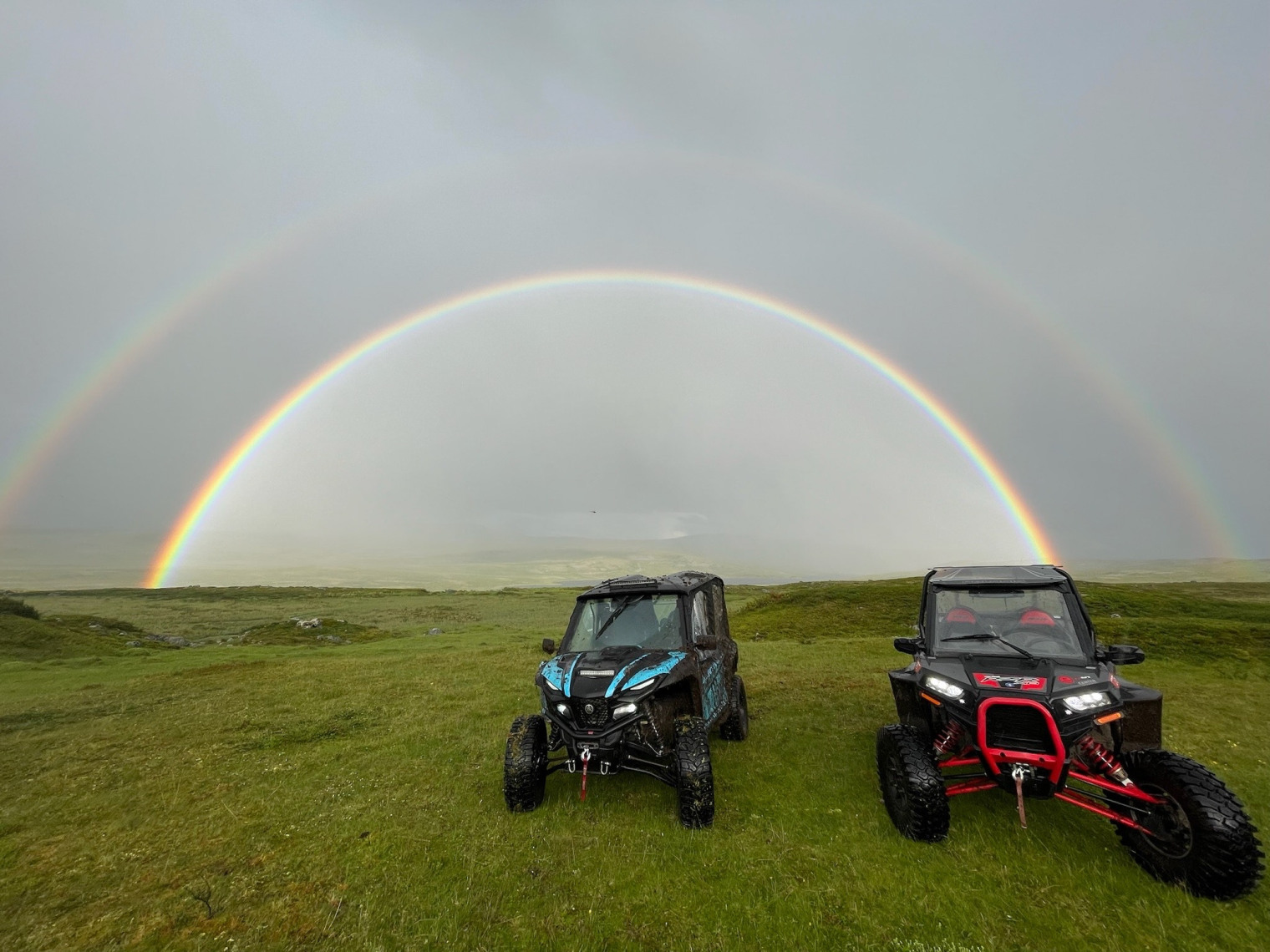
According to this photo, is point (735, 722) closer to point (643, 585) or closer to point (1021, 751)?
point (643, 585)

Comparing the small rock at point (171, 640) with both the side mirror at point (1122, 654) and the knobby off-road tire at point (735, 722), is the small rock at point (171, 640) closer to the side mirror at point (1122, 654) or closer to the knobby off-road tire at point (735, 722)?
the knobby off-road tire at point (735, 722)

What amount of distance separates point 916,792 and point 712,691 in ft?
11.0

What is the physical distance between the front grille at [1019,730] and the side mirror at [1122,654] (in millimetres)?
1486

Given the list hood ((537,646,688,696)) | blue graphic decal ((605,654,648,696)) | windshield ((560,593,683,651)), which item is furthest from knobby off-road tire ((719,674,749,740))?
blue graphic decal ((605,654,648,696))

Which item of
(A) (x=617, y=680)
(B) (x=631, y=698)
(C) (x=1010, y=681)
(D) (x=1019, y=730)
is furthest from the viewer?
(A) (x=617, y=680)

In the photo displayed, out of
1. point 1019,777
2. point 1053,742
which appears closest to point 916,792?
point 1019,777

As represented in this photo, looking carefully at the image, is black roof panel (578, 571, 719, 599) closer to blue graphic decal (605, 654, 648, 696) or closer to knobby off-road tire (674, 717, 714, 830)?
blue graphic decal (605, 654, 648, 696)

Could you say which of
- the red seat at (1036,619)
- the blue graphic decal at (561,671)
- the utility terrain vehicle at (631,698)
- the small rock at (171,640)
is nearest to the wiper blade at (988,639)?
the red seat at (1036,619)

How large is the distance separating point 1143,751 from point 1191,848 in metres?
0.83

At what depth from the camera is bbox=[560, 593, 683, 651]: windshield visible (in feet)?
27.9

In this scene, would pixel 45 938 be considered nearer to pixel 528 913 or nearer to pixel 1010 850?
pixel 528 913

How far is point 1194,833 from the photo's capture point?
5.09m

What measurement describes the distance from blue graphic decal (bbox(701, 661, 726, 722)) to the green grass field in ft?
3.35

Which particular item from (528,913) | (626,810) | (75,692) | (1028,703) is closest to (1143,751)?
(1028,703)
